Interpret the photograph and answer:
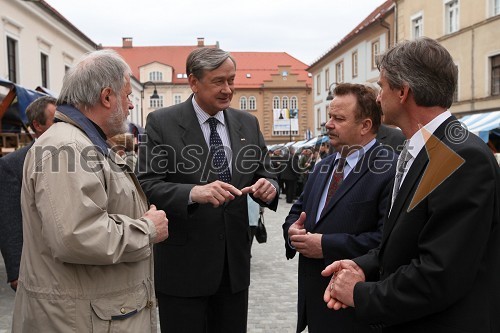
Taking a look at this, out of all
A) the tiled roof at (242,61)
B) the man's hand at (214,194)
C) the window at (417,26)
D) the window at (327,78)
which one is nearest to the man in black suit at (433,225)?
the man's hand at (214,194)

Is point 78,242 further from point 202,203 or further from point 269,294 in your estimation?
point 269,294

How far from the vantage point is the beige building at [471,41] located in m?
20.2

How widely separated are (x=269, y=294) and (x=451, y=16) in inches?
868

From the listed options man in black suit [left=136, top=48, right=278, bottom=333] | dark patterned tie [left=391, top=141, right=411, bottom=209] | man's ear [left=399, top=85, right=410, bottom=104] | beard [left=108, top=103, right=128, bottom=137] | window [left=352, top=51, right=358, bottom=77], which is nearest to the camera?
man's ear [left=399, top=85, right=410, bottom=104]

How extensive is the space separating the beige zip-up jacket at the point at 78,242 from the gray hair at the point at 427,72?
1.31 metres

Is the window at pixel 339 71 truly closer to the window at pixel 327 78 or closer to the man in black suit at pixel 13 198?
the window at pixel 327 78

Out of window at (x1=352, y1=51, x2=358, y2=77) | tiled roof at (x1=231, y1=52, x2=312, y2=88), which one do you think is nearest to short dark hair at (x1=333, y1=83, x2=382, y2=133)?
window at (x1=352, y1=51, x2=358, y2=77)

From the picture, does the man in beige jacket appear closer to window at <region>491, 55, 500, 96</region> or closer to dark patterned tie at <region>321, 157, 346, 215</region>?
dark patterned tie at <region>321, 157, 346, 215</region>

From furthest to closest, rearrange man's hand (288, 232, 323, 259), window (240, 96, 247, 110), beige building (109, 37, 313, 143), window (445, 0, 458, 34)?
window (240, 96, 247, 110)
beige building (109, 37, 313, 143)
window (445, 0, 458, 34)
man's hand (288, 232, 323, 259)

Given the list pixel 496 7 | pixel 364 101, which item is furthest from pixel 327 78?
pixel 364 101

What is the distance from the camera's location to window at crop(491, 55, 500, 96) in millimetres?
20141

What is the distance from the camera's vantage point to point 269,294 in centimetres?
607

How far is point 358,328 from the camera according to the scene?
8.30 ft

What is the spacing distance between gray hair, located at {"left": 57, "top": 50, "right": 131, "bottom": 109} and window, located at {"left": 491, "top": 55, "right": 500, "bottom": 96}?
21.5 meters
